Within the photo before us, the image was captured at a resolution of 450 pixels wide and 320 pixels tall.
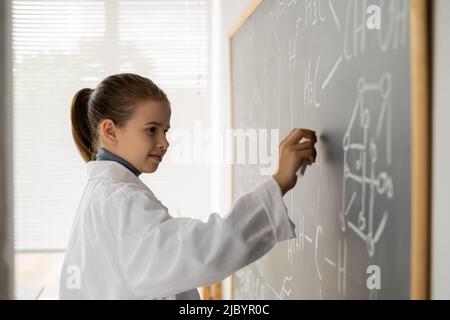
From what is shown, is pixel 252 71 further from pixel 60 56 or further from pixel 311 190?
pixel 60 56

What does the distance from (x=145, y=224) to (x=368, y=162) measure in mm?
337

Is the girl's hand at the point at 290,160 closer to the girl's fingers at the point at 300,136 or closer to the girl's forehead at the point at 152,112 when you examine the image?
the girl's fingers at the point at 300,136

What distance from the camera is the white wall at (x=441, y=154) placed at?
1.56 ft

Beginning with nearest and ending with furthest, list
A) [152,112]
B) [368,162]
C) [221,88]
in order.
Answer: [368,162] < [152,112] < [221,88]

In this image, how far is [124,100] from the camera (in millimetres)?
978

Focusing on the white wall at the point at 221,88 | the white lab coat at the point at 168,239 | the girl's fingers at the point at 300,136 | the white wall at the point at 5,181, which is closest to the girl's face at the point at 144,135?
the white lab coat at the point at 168,239

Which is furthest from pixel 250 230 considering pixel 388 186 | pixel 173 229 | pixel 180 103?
pixel 180 103

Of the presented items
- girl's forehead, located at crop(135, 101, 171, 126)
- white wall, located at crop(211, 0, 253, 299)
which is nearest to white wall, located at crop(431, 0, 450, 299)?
girl's forehead, located at crop(135, 101, 171, 126)

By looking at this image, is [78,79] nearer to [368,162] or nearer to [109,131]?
[109,131]

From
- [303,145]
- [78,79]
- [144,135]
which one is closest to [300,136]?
[303,145]

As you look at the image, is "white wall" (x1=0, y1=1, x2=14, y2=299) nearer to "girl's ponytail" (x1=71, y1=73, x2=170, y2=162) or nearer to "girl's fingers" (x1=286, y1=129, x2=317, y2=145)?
"girl's ponytail" (x1=71, y1=73, x2=170, y2=162)

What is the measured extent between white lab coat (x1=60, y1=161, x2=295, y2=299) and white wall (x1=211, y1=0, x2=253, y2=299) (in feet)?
3.71

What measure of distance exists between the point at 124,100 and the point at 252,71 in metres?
0.52

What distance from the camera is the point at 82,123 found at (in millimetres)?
1100
